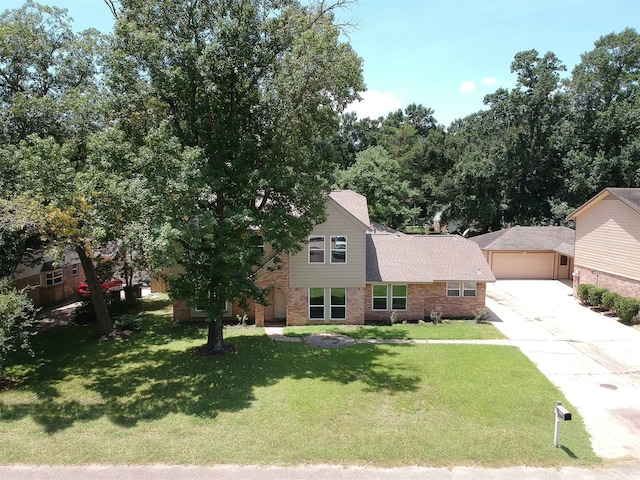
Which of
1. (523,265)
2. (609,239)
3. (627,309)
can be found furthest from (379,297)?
(523,265)

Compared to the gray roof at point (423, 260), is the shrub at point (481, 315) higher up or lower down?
lower down

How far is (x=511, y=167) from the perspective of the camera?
153 feet

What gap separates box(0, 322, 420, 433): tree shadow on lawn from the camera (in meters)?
12.9

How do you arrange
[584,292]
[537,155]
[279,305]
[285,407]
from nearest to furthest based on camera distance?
[285,407] → [279,305] → [584,292] → [537,155]

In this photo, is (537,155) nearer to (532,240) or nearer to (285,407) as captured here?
(532,240)

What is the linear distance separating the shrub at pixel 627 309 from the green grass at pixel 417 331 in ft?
22.2

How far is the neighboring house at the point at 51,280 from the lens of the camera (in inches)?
985

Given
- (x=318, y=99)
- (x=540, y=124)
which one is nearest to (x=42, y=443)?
(x=318, y=99)

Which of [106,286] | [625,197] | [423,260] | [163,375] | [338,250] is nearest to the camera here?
[163,375]

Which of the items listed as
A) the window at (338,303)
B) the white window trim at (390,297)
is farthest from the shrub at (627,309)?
the window at (338,303)

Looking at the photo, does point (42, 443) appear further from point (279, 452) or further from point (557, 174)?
point (557, 174)

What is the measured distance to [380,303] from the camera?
2308cm

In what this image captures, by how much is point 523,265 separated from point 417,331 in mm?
17101

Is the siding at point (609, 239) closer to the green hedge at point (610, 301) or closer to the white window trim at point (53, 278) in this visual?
the green hedge at point (610, 301)
